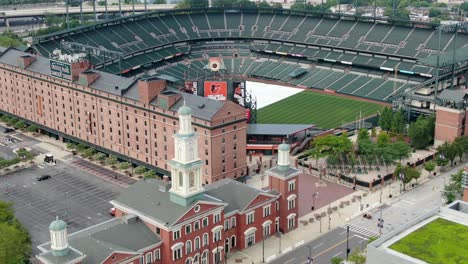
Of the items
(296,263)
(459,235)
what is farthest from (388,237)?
(296,263)

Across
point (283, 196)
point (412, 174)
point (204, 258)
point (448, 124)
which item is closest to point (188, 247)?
point (204, 258)

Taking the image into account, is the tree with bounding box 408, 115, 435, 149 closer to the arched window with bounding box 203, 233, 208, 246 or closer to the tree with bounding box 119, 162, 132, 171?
the tree with bounding box 119, 162, 132, 171

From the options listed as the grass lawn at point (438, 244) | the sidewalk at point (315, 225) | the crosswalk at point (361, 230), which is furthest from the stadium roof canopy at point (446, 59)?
the grass lawn at point (438, 244)

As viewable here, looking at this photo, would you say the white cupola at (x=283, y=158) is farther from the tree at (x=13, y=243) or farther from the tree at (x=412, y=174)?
the tree at (x=13, y=243)

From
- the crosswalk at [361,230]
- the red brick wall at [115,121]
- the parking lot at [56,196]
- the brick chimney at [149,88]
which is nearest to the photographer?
the crosswalk at [361,230]

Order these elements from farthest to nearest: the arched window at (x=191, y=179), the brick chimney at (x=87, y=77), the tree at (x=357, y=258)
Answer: the brick chimney at (x=87, y=77) < the arched window at (x=191, y=179) < the tree at (x=357, y=258)

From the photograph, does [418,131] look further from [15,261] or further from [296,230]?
[15,261]

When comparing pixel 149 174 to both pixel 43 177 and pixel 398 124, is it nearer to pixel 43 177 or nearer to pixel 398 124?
pixel 43 177
